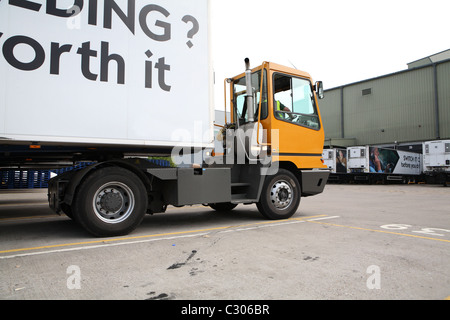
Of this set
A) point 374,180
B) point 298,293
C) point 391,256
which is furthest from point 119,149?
point 374,180

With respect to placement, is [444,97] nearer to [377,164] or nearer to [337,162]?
[377,164]

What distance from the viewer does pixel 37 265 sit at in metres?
3.52

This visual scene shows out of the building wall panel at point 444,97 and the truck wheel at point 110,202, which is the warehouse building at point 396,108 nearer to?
the building wall panel at point 444,97

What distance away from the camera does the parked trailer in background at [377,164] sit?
24.2m

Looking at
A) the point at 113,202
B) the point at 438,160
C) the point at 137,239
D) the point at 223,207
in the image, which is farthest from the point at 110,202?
the point at 438,160

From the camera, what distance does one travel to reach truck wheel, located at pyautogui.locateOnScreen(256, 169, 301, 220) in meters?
6.57

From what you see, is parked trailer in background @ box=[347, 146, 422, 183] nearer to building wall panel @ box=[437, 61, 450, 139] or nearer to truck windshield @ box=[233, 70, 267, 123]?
building wall panel @ box=[437, 61, 450, 139]

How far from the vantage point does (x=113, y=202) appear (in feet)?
16.4

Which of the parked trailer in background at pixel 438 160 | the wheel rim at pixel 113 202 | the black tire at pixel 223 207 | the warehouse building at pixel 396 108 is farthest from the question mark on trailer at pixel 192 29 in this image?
the warehouse building at pixel 396 108

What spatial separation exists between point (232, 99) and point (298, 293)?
554 cm

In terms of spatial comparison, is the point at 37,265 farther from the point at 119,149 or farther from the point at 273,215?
the point at 273,215

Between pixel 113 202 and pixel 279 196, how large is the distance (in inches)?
135

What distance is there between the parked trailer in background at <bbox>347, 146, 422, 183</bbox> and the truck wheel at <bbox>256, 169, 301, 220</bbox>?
19.5 m
